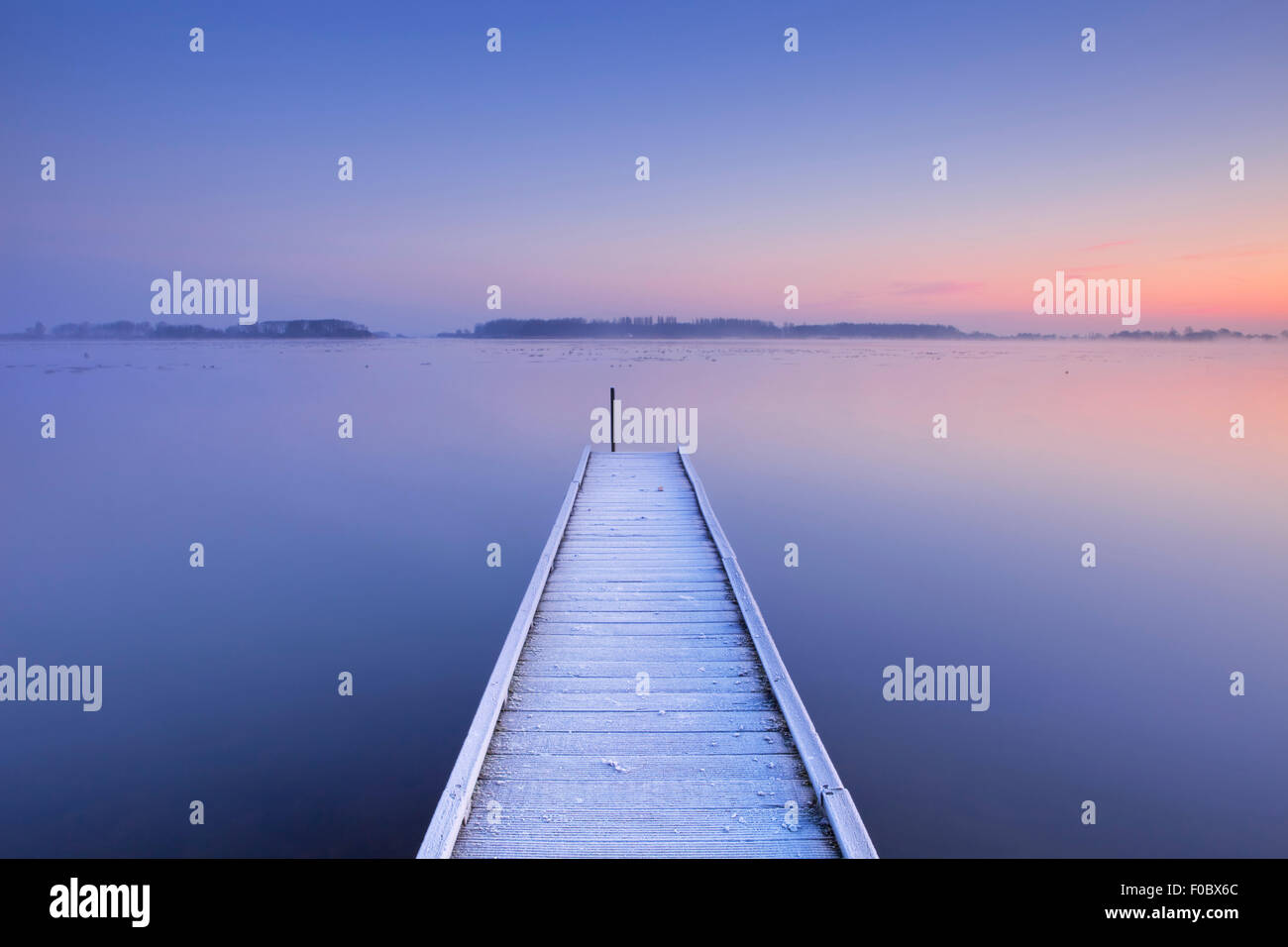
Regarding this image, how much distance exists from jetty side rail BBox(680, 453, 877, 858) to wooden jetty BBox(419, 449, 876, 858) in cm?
1

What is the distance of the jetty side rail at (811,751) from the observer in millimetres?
3270

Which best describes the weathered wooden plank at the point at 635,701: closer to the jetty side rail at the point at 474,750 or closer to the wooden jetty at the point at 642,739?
the wooden jetty at the point at 642,739

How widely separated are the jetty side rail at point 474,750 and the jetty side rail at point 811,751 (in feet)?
5.65

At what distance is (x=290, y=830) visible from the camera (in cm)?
522

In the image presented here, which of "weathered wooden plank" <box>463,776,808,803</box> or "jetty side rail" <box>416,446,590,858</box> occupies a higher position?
"jetty side rail" <box>416,446,590,858</box>

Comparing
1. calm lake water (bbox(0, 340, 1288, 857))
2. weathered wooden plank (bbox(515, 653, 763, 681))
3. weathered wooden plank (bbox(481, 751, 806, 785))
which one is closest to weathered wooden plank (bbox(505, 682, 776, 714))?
weathered wooden plank (bbox(515, 653, 763, 681))

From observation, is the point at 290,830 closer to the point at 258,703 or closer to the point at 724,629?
the point at 258,703

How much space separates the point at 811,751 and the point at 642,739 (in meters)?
0.96

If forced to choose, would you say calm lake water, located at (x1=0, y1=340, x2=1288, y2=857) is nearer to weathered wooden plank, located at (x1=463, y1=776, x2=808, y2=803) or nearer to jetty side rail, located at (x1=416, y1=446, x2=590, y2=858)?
jetty side rail, located at (x1=416, y1=446, x2=590, y2=858)

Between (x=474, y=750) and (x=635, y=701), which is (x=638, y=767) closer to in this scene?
(x=635, y=701)

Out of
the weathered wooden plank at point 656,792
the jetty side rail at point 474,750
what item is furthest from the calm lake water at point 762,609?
the weathered wooden plank at point 656,792

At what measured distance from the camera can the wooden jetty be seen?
11.1ft

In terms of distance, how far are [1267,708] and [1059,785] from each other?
286 cm

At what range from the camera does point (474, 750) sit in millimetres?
3945
